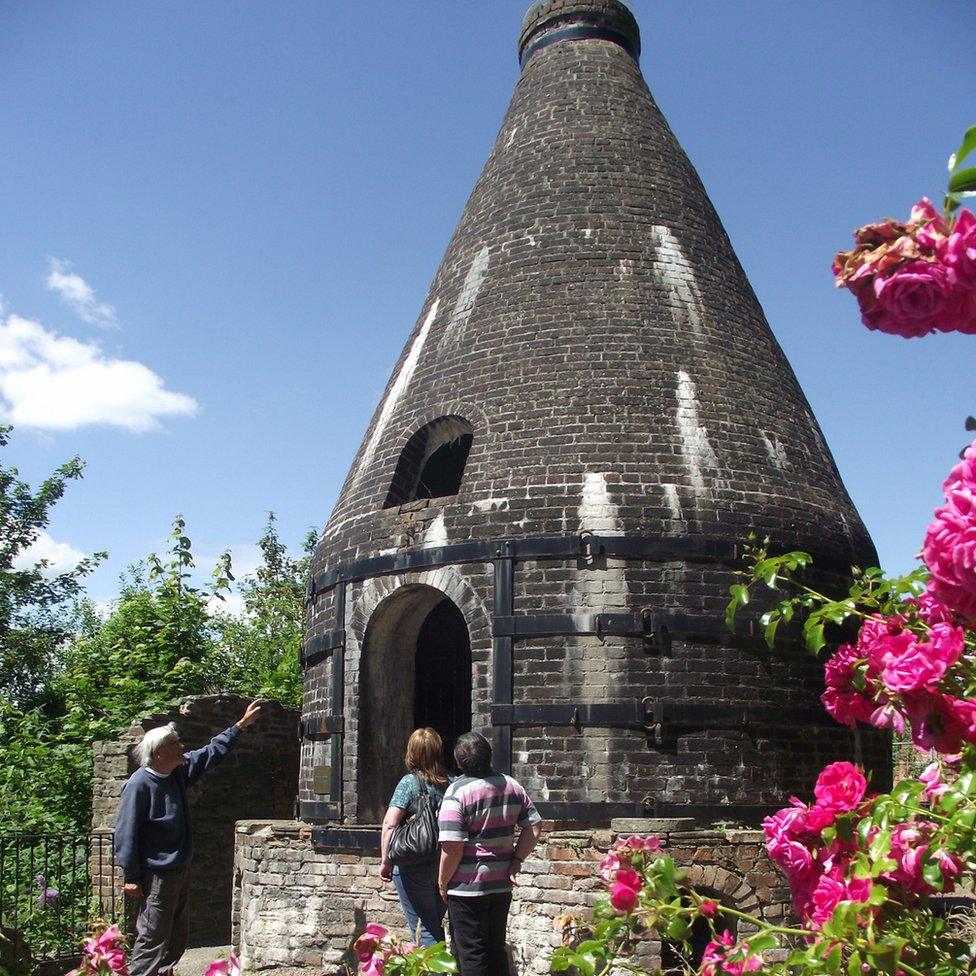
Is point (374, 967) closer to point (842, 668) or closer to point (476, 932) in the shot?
point (842, 668)

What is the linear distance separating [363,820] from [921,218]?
28.1 ft

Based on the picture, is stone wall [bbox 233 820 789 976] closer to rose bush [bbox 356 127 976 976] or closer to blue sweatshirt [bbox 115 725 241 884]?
blue sweatshirt [bbox 115 725 241 884]

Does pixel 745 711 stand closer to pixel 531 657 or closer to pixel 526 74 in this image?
pixel 531 657

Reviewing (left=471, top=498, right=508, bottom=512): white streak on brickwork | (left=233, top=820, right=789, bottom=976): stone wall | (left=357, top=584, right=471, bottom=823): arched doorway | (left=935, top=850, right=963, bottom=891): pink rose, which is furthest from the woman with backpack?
(left=935, top=850, right=963, bottom=891): pink rose

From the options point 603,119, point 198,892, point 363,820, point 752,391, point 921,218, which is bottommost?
point 198,892

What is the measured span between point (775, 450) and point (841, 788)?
7457 millimetres

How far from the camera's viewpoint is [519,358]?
10.7m

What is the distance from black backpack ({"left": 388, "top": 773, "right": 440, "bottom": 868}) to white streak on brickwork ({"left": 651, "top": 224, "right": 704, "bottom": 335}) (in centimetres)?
582

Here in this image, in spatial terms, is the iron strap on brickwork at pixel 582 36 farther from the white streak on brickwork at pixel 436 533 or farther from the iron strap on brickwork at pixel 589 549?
the iron strap on brickwork at pixel 589 549

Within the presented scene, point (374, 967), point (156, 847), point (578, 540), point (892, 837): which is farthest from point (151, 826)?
point (578, 540)

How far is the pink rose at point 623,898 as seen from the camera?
3.75 meters

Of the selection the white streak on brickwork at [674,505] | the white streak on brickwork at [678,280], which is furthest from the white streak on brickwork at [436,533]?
the white streak on brickwork at [678,280]

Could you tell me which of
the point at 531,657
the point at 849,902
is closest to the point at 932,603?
the point at 849,902

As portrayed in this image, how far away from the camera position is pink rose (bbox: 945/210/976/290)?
2633 mm
